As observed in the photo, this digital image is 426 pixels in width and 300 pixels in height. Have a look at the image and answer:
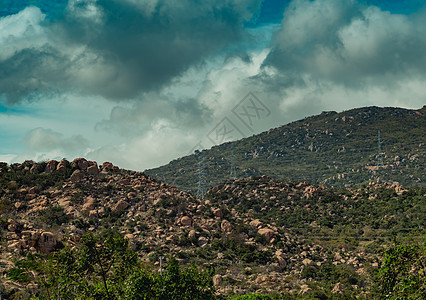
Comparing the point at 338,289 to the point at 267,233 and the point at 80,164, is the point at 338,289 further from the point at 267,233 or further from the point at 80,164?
the point at 80,164

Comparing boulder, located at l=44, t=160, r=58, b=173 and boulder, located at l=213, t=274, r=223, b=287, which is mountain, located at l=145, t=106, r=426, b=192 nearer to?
boulder, located at l=44, t=160, r=58, b=173

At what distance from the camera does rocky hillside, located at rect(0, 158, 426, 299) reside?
5075cm

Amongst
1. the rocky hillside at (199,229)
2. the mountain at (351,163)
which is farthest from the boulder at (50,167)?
the mountain at (351,163)

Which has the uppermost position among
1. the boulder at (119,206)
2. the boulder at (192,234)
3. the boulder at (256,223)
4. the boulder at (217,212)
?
the boulder at (119,206)

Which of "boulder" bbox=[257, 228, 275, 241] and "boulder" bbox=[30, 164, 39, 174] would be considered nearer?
"boulder" bbox=[257, 228, 275, 241]

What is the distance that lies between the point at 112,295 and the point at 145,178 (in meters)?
52.4

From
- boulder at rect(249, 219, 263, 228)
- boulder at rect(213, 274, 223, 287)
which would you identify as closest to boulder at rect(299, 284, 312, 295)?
boulder at rect(213, 274, 223, 287)

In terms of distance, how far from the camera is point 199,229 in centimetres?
6328

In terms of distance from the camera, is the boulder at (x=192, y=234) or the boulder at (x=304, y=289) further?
the boulder at (x=192, y=234)

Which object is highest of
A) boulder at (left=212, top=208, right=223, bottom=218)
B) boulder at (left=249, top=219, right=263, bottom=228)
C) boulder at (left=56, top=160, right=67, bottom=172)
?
boulder at (left=56, top=160, right=67, bottom=172)

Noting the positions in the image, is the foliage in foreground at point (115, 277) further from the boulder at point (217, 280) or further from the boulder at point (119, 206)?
the boulder at point (119, 206)

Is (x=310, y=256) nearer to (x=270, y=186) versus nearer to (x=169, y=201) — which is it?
(x=169, y=201)

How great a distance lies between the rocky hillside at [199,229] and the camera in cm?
5075

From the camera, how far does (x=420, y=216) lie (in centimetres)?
7275
